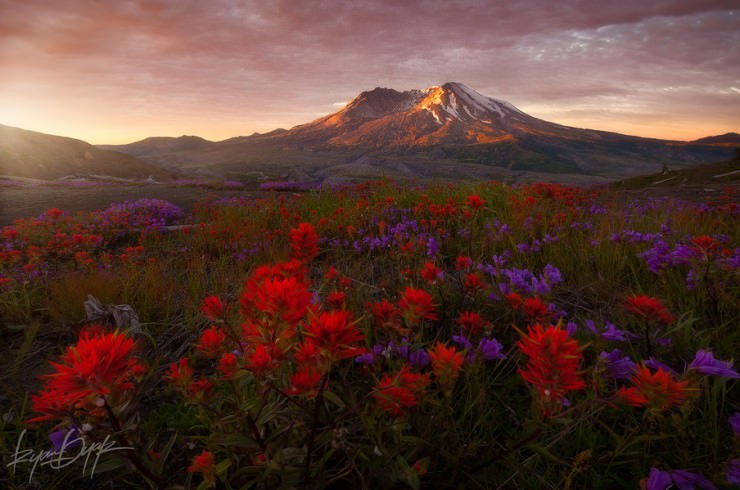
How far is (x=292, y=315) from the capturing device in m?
0.83

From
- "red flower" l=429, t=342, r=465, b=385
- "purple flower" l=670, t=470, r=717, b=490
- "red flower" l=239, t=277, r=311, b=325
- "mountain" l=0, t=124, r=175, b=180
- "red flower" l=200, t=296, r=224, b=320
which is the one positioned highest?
"mountain" l=0, t=124, r=175, b=180

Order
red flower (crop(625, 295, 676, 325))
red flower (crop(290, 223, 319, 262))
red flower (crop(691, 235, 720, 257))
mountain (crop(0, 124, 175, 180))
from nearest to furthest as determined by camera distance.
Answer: red flower (crop(625, 295, 676, 325))
red flower (crop(290, 223, 319, 262))
red flower (crop(691, 235, 720, 257))
mountain (crop(0, 124, 175, 180))

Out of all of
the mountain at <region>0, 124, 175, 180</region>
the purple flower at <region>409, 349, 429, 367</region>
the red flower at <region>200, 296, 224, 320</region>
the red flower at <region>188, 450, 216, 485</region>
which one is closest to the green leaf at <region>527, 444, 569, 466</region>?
the purple flower at <region>409, 349, 429, 367</region>

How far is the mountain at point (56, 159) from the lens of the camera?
3198cm

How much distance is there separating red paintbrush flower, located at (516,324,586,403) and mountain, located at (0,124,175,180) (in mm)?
39364

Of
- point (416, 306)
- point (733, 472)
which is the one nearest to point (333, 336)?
point (416, 306)

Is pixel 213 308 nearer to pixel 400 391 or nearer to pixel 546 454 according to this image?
pixel 400 391

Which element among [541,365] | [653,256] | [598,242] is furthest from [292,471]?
[598,242]

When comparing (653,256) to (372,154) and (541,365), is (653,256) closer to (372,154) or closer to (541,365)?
(541,365)

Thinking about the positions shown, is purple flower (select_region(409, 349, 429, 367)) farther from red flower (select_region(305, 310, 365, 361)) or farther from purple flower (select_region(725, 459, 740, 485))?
purple flower (select_region(725, 459, 740, 485))

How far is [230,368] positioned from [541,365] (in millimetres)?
770

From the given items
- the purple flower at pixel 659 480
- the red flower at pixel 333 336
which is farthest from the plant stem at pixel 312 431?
the purple flower at pixel 659 480

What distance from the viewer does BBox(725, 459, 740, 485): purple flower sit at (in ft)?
3.21

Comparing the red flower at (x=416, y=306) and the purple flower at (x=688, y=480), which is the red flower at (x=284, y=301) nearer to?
the red flower at (x=416, y=306)
